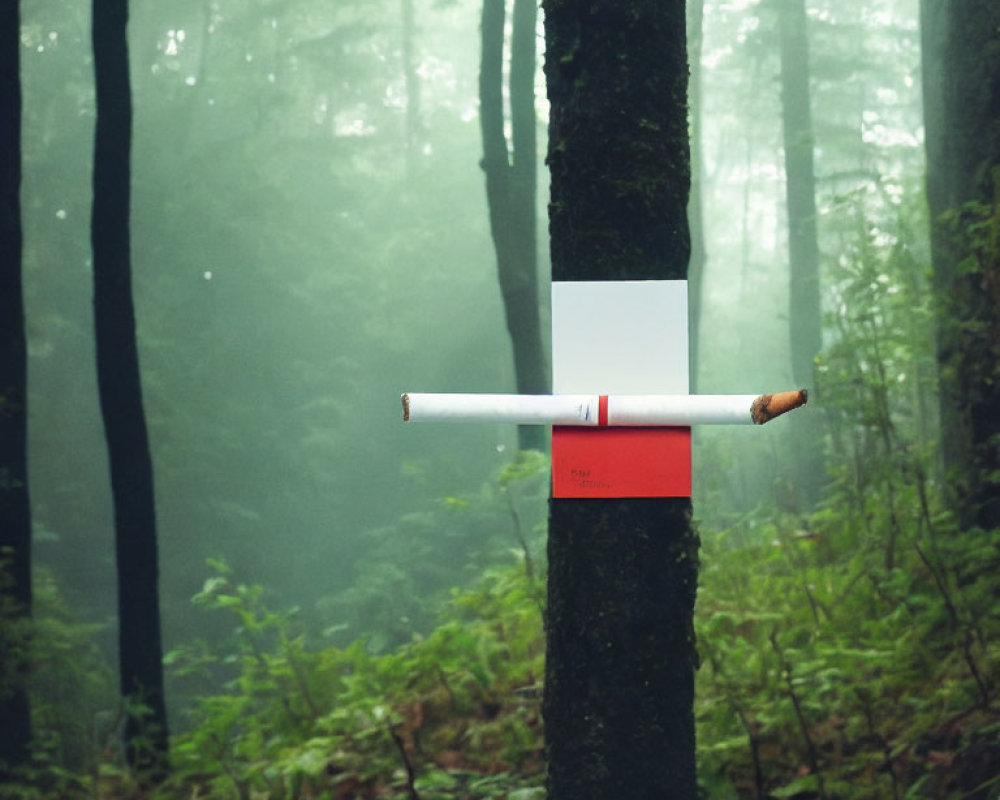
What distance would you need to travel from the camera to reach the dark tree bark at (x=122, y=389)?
327 inches

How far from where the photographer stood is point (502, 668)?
16.2ft

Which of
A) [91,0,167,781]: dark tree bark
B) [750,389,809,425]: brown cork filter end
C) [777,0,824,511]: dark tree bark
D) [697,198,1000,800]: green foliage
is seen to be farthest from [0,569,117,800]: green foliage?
[777,0,824,511]: dark tree bark

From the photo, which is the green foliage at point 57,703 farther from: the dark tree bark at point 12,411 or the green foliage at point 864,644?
the green foliage at point 864,644

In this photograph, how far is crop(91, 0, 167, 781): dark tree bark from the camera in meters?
8.30

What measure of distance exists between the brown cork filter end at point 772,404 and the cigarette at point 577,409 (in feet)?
0.16

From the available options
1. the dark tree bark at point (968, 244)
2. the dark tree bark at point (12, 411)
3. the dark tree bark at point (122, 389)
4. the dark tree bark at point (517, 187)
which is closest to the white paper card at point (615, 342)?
the dark tree bark at point (968, 244)

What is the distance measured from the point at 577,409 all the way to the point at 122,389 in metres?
7.35

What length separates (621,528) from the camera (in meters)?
2.36

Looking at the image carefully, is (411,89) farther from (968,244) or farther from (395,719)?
(395,719)

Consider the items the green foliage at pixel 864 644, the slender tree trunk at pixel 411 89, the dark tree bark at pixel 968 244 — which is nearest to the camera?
the green foliage at pixel 864 644

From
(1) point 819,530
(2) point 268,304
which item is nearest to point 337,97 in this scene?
(2) point 268,304

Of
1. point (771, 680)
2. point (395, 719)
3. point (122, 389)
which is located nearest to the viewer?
point (771, 680)

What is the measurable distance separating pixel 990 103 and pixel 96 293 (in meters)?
6.72

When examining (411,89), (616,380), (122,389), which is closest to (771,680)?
(616,380)
